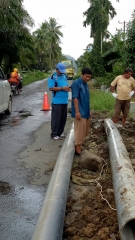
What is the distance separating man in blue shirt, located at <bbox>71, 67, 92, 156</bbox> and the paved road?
607 mm

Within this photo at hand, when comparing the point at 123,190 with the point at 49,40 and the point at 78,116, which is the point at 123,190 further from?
the point at 49,40

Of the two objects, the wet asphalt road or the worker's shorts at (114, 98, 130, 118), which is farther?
the worker's shorts at (114, 98, 130, 118)

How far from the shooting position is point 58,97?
6.54m

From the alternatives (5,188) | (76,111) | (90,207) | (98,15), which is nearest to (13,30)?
(76,111)

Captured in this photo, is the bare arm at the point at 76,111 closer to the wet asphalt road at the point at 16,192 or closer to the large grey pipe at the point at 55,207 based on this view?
the large grey pipe at the point at 55,207

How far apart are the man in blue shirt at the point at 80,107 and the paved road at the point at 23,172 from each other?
0.61 m

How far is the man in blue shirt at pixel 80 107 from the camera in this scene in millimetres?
5105

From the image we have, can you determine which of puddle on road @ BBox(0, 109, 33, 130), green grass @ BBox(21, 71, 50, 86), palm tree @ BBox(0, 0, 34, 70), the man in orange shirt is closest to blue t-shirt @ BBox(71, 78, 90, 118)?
the man in orange shirt

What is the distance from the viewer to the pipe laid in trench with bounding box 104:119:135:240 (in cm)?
266

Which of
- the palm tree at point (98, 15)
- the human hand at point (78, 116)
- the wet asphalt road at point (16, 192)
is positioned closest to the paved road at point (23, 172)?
the wet asphalt road at point (16, 192)

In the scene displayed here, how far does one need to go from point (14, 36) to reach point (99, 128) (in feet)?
48.5

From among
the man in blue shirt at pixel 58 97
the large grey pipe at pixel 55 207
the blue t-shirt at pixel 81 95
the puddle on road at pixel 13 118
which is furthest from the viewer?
the puddle on road at pixel 13 118

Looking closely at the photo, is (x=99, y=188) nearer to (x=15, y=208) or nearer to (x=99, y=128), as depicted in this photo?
(x=15, y=208)

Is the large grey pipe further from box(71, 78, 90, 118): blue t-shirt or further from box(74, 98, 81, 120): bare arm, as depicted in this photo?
box(71, 78, 90, 118): blue t-shirt
